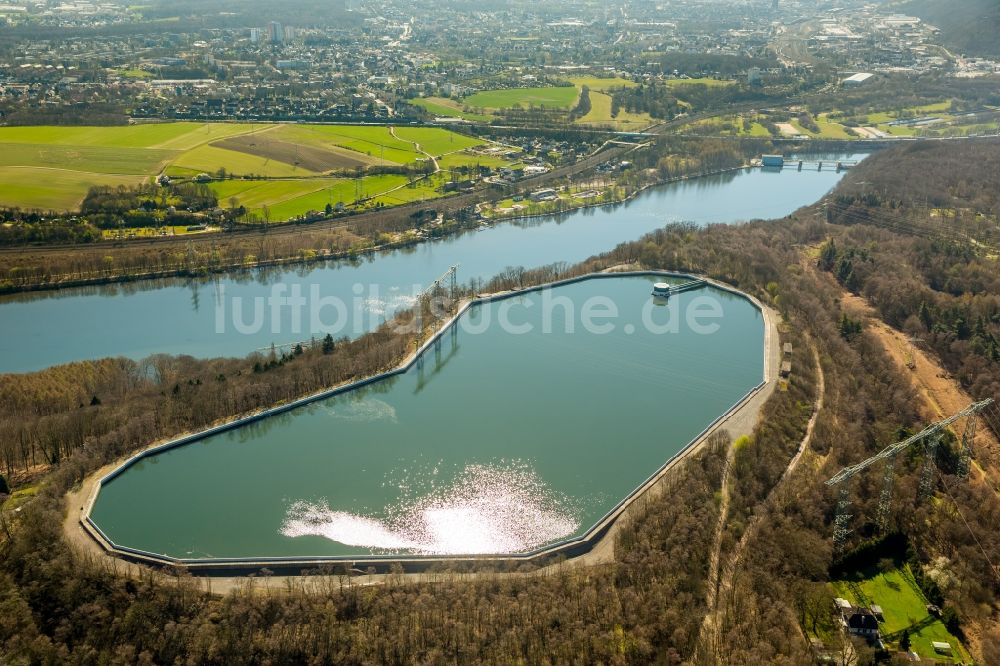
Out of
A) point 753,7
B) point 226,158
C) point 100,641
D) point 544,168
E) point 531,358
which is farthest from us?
point 753,7

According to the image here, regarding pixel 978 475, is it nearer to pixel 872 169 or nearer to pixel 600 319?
pixel 600 319

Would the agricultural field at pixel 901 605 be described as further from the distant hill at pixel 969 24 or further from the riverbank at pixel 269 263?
the distant hill at pixel 969 24

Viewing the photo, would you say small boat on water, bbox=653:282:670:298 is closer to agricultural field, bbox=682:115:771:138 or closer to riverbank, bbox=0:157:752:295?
riverbank, bbox=0:157:752:295

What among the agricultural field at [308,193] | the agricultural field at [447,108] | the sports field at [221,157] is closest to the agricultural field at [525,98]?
the agricultural field at [447,108]

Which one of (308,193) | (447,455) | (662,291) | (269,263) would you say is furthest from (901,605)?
(308,193)

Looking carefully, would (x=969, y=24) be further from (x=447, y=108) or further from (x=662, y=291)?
(x=662, y=291)

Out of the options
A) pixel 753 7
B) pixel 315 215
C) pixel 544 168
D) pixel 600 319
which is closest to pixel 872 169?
pixel 544 168

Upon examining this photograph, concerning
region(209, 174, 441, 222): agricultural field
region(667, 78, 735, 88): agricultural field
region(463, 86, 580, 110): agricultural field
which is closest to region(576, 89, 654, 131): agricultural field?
region(463, 86, 580, 110): agricultural field
